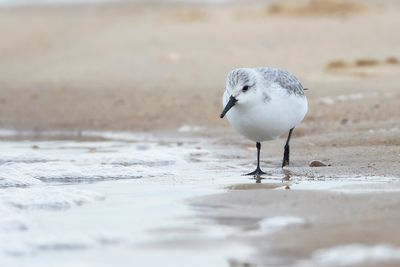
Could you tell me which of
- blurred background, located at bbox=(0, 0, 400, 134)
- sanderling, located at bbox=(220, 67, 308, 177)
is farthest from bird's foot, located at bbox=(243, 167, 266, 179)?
blurred background, located at bbox=(0, 0, 400, 134)

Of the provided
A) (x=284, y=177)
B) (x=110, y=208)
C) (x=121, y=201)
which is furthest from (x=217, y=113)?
(x=110, y=208)

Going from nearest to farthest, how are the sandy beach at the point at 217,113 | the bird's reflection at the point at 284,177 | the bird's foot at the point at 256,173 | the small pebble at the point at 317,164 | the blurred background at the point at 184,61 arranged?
the sandy beach at the point at 217,113, the bird's reflection at the point at 284,177, the bird's foot at the point at 256,173, the small pebble at the point at 317,164, the blurred background at the point at 184,61

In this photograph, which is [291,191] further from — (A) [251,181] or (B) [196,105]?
(B) [196,105]

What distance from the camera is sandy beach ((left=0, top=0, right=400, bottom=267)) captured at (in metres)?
5.23

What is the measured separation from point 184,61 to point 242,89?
615cm

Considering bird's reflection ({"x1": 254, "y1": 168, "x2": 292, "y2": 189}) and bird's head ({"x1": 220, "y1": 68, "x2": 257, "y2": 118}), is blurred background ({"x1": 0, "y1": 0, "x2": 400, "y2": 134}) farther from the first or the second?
bird's head ({"x1": 220, "y1": 68, "x2": 257, "y2": 118})

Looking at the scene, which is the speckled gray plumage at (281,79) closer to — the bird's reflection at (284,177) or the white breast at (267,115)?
the white breast at (267,115)

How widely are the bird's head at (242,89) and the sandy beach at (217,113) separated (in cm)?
56

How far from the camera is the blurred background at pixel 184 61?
11281 millimetres

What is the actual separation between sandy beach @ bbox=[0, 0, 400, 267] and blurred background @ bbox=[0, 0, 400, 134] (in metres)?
0.03

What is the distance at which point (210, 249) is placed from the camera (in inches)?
191

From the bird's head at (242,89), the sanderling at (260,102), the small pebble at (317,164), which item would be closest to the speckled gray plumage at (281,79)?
the sanderling at (260,102)

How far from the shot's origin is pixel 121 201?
244 inches

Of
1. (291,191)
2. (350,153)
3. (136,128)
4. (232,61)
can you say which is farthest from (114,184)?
(232,61)
